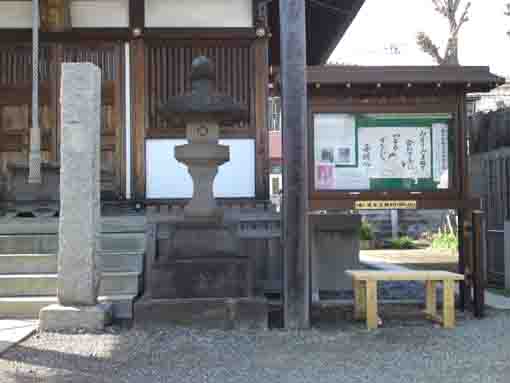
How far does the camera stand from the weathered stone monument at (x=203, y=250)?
19.3ft

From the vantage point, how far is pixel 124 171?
28.7ft

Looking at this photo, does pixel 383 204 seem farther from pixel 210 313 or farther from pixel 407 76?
pixel 210 313

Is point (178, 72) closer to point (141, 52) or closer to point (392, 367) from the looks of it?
point (141, 52)

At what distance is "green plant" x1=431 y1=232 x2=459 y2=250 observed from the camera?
16.5 m

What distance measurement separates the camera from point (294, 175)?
5.79 meters

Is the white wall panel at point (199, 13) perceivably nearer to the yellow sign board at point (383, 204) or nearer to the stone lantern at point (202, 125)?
the stone lantern at point (202, 125)

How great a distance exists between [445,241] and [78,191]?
1338 centimetres

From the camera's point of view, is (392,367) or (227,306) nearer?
(392,367)

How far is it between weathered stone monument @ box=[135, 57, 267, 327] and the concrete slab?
1.02 metres

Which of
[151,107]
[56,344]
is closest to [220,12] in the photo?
[151,107]

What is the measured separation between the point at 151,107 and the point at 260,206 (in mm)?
2181

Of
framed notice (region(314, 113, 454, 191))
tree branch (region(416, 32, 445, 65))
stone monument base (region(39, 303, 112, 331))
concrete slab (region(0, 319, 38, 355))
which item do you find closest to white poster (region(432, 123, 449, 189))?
framed notice (region(314, 113, 454, 191))

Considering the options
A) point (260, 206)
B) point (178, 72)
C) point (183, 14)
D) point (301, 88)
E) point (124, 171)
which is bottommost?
point (260, 206)

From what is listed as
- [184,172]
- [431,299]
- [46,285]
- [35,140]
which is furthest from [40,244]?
[431,299]
